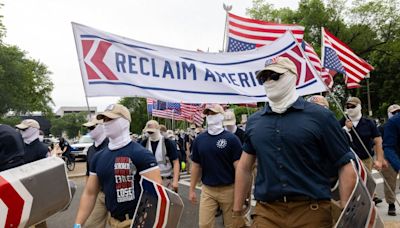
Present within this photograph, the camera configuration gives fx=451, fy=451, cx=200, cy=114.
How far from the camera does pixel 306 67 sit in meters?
5.96

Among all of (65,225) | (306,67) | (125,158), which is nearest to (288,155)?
(125,158)

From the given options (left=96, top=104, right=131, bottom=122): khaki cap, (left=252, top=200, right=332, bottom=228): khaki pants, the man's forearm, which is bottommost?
(left=252, top=200, right=332, bottom=228): khaki pants

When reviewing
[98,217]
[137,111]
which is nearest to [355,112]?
[98,217]

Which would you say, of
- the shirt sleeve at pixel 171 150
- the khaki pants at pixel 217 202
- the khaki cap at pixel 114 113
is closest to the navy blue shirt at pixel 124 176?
the khaki cap at pixel 114 113

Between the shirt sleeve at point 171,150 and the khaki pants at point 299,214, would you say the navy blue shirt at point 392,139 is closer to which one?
the khaki pants at point 299,214

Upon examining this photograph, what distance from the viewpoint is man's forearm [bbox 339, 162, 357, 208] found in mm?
3092

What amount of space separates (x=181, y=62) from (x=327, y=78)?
20.6 feet

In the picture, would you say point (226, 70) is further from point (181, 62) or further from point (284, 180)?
point (284, 180)

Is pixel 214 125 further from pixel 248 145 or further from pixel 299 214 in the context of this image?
pixel 299 214

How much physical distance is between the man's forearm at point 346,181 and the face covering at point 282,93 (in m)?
0.60

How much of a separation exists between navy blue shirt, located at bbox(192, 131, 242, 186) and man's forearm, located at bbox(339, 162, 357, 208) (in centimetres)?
265

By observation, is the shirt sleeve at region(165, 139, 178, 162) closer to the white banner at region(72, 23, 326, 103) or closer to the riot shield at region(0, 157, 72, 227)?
the white banner at region(72, 23, 326, 103)

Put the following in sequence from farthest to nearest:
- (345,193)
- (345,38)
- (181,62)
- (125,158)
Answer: (345,38)
(181,62)
(125,158)
(345,193)

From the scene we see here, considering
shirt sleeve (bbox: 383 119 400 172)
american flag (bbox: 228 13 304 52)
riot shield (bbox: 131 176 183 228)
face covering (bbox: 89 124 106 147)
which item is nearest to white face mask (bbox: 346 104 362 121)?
american flag (bbox: 228 13 304 52)
